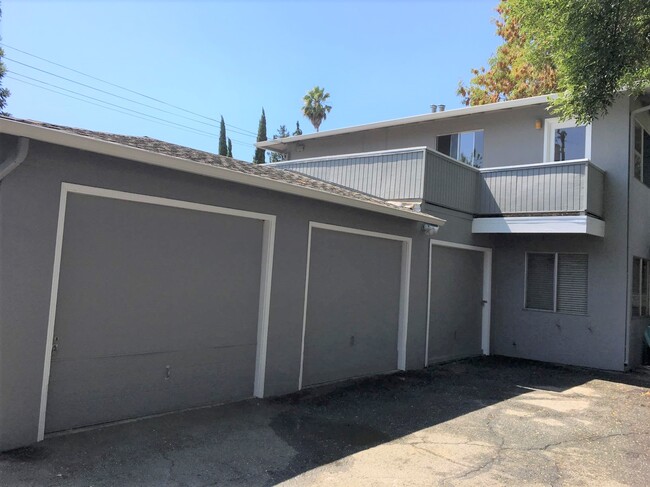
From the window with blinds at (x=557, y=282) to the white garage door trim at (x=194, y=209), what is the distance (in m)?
7.48

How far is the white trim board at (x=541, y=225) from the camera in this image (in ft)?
32.8

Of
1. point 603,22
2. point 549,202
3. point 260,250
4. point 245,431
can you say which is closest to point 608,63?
point 603,22

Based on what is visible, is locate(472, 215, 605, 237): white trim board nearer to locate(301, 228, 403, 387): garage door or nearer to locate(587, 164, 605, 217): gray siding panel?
locate(587, 164, 605, 217): gray siding panel

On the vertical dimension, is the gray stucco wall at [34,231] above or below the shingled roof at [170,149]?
below

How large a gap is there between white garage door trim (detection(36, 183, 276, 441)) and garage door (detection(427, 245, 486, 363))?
14.1 ft

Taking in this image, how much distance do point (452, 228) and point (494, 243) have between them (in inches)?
84.7

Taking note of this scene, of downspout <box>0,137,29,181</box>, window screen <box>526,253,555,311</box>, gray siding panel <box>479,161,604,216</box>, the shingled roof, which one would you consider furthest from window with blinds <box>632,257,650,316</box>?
downspout <box>0,137,29,181</box>

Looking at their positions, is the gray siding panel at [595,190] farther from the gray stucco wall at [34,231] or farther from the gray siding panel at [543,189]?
the gray stucco wall at [34,231]

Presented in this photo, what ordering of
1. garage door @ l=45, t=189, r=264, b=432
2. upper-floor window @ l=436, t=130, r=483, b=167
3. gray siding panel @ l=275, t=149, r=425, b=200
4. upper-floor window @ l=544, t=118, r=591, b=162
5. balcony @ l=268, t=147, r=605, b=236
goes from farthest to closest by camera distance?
upper-floor window @ l=436, t=130, r=483, b=167
upper-floor window @ l=544, t=118, r=591, b=162
balcony @ l=268, t=147, r=605, b=236
gray siding panel @ l=275, t=149, r=425, b=200
garage door @ l=45, t=189, r=264, b=432

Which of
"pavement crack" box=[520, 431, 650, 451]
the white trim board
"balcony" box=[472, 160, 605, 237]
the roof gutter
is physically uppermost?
"balcony" box=[472, 160, 605, 237]

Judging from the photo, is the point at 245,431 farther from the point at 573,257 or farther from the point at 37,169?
the point at 573,257

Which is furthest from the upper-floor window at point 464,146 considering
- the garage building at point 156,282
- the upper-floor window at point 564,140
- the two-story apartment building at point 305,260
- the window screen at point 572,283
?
the garage building at point 156,282

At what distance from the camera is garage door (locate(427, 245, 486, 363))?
10297mm

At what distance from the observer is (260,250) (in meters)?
6.89
